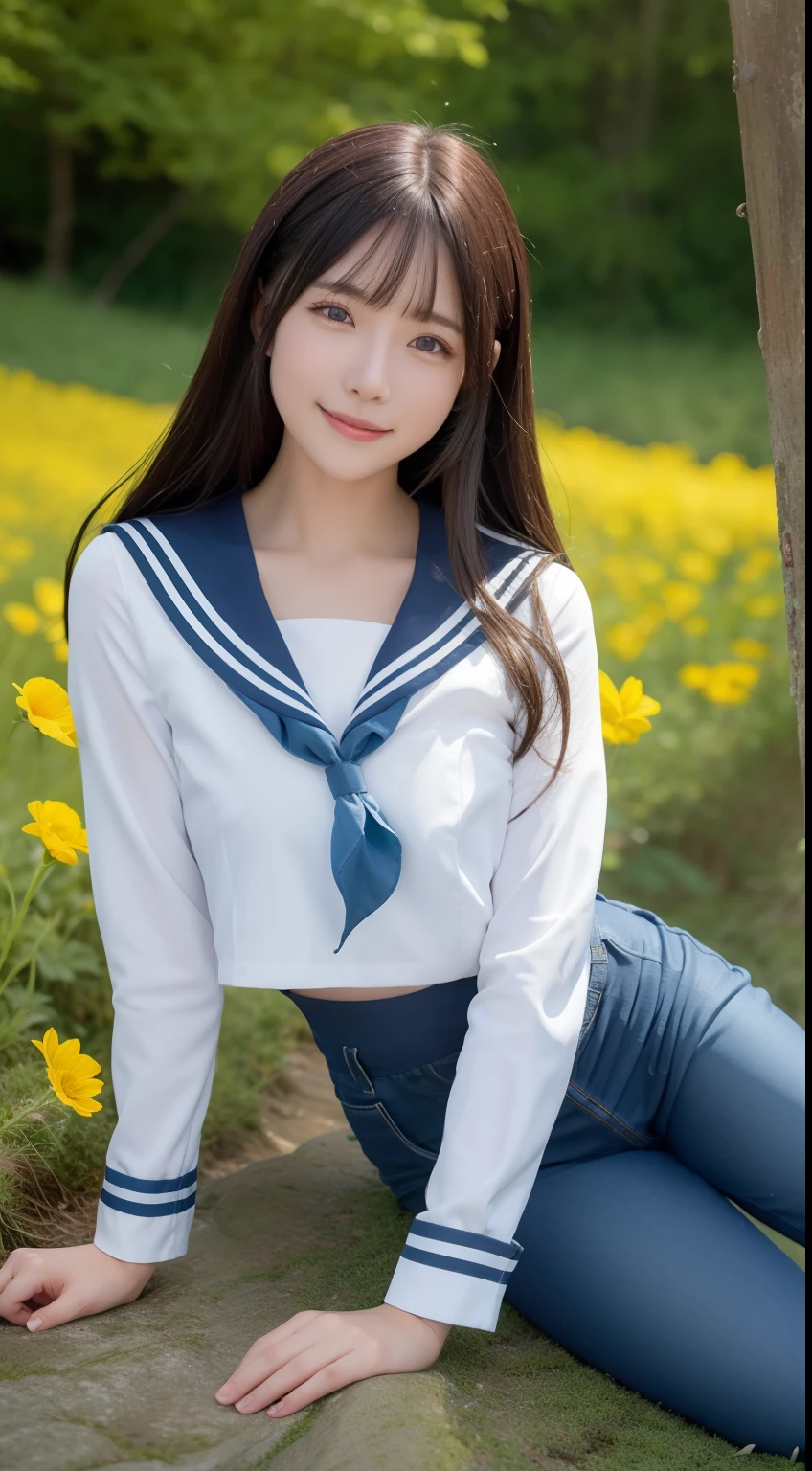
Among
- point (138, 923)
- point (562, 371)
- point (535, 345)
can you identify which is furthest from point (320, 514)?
point (535, 345)

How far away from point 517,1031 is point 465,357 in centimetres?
67

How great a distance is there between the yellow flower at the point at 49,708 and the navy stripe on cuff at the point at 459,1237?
64 cm

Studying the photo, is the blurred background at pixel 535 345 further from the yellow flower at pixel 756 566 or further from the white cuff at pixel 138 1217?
the white cuff at pixel 138 1217

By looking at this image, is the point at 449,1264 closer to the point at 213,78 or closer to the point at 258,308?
the point at 258,308

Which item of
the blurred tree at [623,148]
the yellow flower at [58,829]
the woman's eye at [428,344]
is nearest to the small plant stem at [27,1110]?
the yellow flower at [58,829]

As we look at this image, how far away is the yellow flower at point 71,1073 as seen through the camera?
1.42m

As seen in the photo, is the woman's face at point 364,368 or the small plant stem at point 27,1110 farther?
the small plant stem at point 27,1110

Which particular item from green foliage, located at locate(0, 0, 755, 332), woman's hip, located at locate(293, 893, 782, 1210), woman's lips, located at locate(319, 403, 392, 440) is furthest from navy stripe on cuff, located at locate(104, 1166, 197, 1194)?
green foliage, located at locate(0, 0, 755, 332)

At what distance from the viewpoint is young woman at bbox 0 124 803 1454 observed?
1.33m

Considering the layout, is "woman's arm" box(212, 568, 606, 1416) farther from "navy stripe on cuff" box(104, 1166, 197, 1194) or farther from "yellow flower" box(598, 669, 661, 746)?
"yellow flower" box(598, 669, 661, 746)

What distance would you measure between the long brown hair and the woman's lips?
0.11 meters

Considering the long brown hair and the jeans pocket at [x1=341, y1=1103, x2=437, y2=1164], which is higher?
the long brown hair

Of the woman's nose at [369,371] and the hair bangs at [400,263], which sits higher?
the hair bangs at [400,263]

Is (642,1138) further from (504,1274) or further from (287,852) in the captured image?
(287,852)
